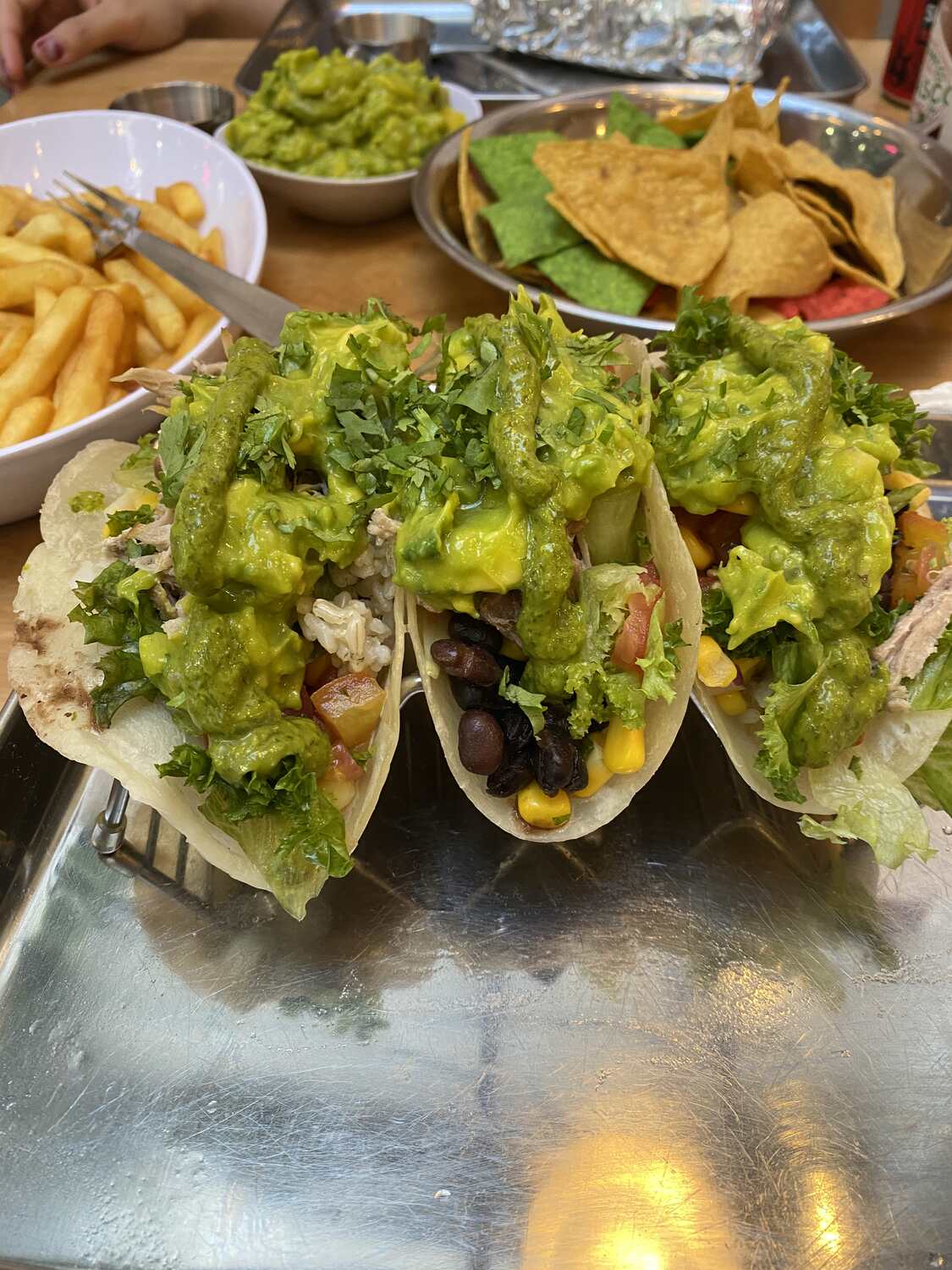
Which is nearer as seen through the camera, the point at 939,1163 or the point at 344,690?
the point at 939,1163

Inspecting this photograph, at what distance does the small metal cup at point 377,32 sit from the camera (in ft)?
16.5

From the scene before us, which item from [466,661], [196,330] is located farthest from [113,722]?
[196,330]

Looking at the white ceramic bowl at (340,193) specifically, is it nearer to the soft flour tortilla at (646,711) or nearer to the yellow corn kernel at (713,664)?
the soft flour tortilla at (646,711)

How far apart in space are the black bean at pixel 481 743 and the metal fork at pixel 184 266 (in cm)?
143

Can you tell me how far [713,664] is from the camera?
6.01 ft

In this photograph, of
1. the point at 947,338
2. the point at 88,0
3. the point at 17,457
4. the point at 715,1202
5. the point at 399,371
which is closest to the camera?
the point at 715,1202

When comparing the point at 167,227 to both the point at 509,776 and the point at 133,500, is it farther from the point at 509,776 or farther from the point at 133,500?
the point at 509,776

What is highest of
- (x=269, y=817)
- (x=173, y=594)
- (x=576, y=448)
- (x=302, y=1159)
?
(x=576, y=448)

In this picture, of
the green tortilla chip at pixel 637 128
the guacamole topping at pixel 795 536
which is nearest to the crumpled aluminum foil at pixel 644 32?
the green tortilla chip at pixel 637 128

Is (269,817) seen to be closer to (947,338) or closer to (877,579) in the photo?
(877,579)

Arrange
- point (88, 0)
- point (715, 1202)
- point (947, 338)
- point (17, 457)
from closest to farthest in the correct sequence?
point (715, 1202)
point (17, 457)
point (947, 338)
point (88, 0)

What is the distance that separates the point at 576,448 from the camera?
1.65 metres

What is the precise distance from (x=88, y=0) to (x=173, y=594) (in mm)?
5673

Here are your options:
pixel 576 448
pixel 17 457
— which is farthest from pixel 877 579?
pixel 17 457
